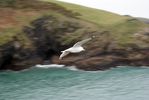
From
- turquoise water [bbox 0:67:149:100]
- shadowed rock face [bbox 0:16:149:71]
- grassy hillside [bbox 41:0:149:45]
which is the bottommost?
turquoise water [bbox 0:67:149:100]

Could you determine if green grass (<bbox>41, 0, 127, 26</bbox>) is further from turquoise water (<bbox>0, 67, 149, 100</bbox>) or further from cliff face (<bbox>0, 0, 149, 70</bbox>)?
turquoise water (<bbox>0, 67, 149, 100</bbox>)

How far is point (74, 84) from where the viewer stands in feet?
174

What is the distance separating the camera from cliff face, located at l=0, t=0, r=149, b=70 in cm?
→ 6391

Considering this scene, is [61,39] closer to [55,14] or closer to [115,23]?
[55,14]

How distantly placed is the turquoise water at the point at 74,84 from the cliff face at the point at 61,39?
2315 millimetres

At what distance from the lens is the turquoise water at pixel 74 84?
4694 cm

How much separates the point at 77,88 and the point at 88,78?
6.21 meters

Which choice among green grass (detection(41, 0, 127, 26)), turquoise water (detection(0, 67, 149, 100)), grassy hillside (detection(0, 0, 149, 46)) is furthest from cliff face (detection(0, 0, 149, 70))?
turquoise water (detection(0, 67, 149, 100))

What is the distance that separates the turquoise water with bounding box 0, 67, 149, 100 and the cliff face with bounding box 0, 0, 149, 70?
231 centimetres

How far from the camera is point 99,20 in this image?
73250 millimetres

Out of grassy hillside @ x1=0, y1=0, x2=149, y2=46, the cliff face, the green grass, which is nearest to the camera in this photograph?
the cliff face

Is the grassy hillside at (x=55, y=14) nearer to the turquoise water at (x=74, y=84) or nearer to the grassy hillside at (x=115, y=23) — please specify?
the grassy hillside at (x=115, y=23)

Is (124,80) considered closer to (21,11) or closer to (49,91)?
(49,91)

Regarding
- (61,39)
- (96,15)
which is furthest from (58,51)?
(96,15)
